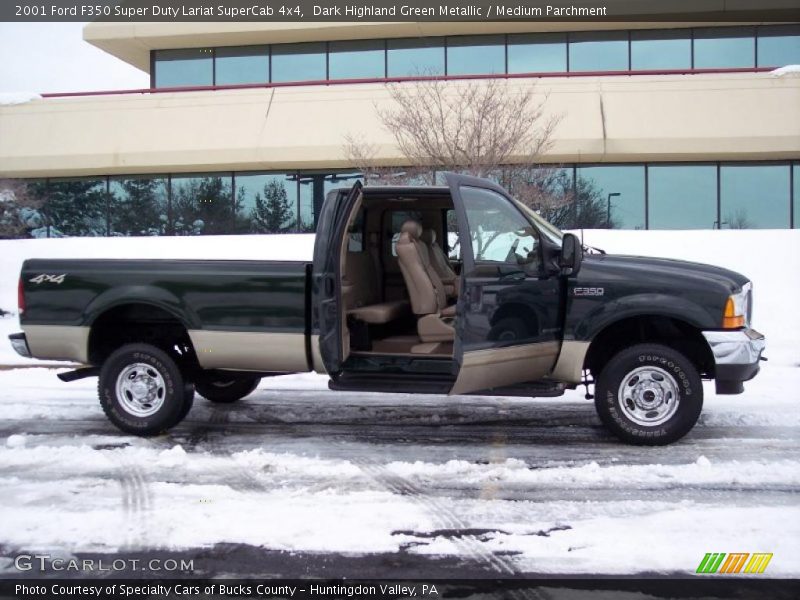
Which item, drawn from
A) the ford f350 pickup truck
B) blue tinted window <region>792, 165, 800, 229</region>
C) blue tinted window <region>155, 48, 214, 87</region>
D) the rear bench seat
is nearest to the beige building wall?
blue tinted window <region>792, 165, 800, 229</region>

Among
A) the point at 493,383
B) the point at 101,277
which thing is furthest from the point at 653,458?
the point at 101,277

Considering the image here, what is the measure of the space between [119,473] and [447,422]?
3117 mm

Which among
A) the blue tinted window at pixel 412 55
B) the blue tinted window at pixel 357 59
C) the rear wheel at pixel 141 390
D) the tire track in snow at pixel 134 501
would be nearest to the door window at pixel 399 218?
the rear wheel at pixel 141 390

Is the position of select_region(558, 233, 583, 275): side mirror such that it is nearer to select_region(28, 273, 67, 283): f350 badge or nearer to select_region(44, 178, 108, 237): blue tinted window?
select_region(28, 273, 67, 283): f350 badge

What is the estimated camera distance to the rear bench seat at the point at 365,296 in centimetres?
671

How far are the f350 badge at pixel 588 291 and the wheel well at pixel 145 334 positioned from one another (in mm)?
3517

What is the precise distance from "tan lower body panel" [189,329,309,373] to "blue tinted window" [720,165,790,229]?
16.6 m

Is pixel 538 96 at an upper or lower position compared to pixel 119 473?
upper

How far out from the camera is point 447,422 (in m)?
→ 7.35

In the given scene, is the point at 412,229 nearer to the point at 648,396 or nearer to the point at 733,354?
the point at 648,396

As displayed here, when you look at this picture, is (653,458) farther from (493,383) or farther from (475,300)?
(475,300)

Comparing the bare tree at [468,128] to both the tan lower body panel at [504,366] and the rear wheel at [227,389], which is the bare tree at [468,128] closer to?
the rear wheel at [227,389]

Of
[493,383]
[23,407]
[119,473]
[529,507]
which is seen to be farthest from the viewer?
[23,407]

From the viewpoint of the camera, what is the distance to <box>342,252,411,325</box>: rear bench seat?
671 cm
